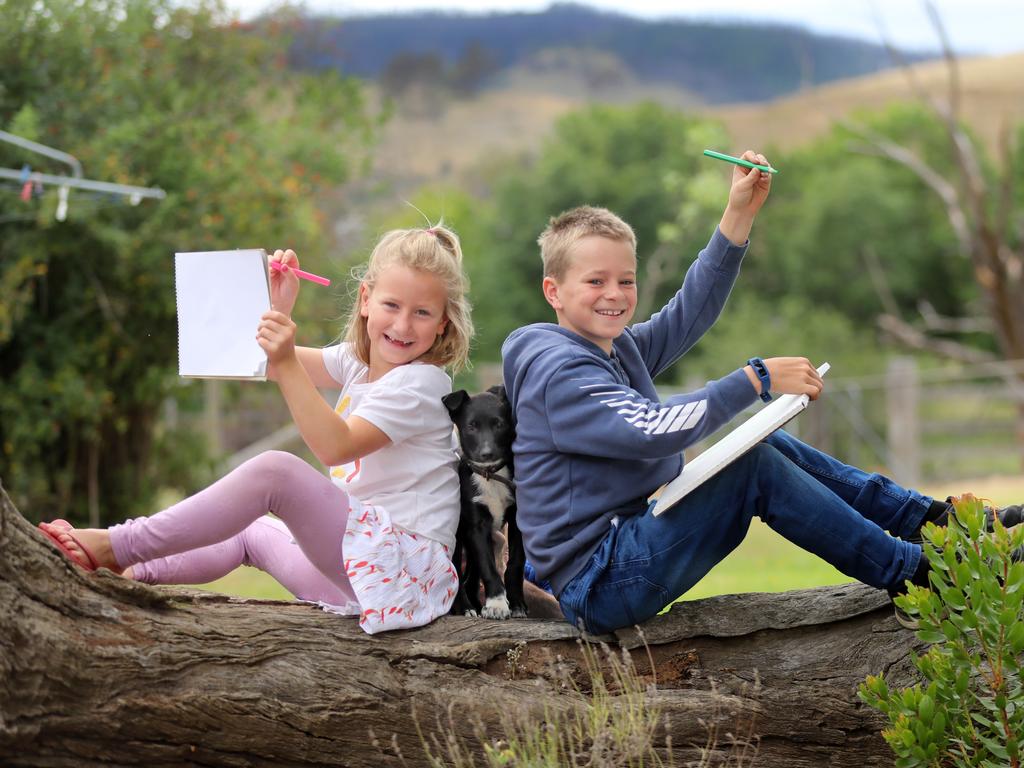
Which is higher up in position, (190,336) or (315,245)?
(315,245)

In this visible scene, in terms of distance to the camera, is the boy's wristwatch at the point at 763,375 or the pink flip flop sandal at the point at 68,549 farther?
the pink flip flop sandal at the point at 68,549

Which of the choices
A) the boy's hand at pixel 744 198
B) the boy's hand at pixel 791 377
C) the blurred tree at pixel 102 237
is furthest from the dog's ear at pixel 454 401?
the blurred tree at pixel 102 237

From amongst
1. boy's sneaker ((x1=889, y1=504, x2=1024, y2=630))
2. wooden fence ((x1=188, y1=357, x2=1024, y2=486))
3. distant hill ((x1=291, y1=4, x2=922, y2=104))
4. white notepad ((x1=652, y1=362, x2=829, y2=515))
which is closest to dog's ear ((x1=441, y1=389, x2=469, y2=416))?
white notepad ((x1=652, y1=362, x2=829, y2=515))

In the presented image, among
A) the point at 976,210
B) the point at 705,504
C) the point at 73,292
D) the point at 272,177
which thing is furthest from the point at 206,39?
the point at 976,210

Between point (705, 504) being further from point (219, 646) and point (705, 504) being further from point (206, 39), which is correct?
point (206, 39)

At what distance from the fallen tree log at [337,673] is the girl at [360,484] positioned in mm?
137

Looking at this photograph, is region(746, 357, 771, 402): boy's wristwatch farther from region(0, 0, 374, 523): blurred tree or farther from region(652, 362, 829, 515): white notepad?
region(0, 0, 374, 523): blurred tree

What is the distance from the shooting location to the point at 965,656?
108 inches

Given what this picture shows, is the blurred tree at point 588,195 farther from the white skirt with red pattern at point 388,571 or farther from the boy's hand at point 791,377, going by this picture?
the boy's hand at point 791,377

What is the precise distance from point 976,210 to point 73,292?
14723mm

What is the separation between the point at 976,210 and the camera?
18750 mm

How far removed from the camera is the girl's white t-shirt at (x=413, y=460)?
322 centimetres

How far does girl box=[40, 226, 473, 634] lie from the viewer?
121 inches

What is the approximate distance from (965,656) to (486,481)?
4.31 feet
